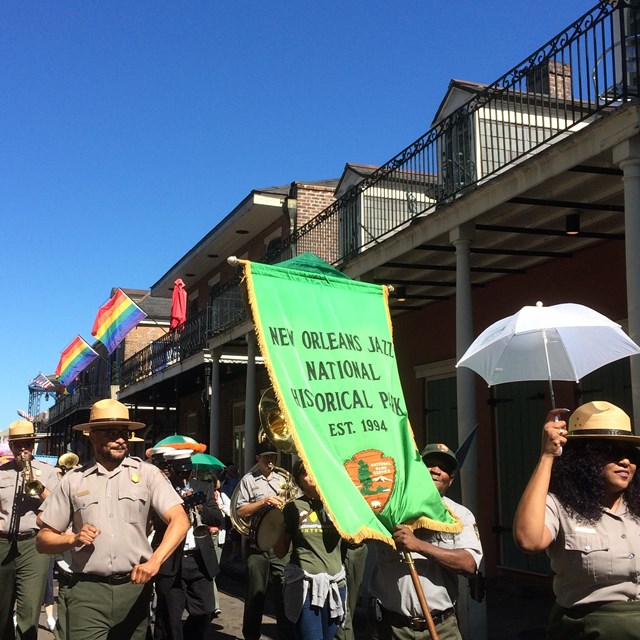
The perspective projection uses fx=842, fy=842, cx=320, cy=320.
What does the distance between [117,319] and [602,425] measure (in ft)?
62.9

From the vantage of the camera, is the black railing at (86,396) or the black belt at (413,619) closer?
the black belt at (413,619)

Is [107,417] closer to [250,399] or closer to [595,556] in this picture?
[595,556]

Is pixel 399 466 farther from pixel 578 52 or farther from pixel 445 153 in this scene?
pixel 445 153

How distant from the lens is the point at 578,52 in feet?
24.6

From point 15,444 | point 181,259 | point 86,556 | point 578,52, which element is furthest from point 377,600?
point 181,259

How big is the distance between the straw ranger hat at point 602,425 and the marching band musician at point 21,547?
17.3 feet

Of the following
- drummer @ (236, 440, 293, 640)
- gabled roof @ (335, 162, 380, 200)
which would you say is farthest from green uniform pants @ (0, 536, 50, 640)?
gabled roof @ (335, 162, 380, 200)

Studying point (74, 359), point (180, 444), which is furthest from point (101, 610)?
point (74, 359)

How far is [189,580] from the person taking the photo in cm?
724

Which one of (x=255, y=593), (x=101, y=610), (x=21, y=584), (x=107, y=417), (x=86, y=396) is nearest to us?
(x=101, y=610)

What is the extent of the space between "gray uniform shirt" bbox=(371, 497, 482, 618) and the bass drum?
1.71m

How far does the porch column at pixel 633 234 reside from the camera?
6512mm

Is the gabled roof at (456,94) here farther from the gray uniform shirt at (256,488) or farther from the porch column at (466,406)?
the gray uniform shirt at (256,488)

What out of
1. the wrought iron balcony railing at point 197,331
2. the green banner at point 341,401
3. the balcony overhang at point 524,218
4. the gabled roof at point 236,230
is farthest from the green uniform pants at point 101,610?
the gabled roof at point 236,230
